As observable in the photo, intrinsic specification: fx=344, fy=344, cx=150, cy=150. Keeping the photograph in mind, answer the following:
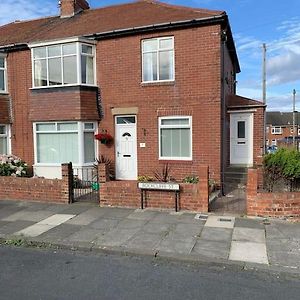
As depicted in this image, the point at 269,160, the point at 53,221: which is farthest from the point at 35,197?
the point at 269,160

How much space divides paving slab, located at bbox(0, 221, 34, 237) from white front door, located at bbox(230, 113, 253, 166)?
349 inches

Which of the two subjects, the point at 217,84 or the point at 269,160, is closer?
the point at 269,160

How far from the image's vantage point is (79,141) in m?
12.4

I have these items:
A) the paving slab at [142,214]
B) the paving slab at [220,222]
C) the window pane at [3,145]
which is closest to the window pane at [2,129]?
the window pane at [3,145]

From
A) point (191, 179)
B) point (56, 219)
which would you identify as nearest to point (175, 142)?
point (191, 179)

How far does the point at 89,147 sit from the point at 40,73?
339cm

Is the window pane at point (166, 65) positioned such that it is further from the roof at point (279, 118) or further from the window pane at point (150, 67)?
the roof at point (279, 118)

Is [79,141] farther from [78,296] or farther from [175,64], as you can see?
[78,296]

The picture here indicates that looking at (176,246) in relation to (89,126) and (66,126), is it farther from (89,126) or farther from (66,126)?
(66,126)

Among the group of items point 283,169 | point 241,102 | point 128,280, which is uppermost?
point 241,102

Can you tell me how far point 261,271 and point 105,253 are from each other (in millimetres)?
2535

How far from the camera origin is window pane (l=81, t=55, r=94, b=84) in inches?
488

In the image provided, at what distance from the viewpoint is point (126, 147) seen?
1247cm

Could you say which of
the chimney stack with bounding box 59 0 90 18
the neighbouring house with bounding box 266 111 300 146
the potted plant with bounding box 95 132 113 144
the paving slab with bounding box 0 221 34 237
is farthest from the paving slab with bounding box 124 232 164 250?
the neighbouring house with bounding box 266 111 300 146
